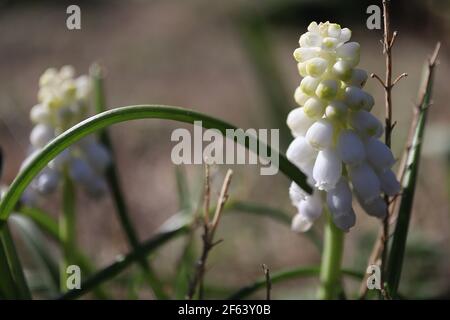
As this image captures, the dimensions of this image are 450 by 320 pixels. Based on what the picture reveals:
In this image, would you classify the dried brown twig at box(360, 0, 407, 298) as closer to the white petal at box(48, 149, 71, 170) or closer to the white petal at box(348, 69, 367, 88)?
the white petal at box(348, 69, 367, 88)

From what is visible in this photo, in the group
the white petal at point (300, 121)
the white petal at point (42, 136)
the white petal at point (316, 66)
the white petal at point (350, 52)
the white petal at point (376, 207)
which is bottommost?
the white petal at point (376, 207)

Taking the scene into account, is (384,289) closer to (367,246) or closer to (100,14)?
(367,246)

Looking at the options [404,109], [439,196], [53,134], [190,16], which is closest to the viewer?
[53,134]

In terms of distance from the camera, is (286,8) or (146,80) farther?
(286,8)

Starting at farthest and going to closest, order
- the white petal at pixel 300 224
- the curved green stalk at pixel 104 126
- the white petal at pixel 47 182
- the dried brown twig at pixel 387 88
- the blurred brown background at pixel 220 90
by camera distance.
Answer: the blurred brown background at pixel 220 90
the white petal at pixel 47 182
the white petal at pixel 300 224
the dried brown twig at pixel 387 88
the curved green stalk at pixel 104 126

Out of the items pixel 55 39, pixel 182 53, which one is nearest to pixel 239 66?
pixel 182 53

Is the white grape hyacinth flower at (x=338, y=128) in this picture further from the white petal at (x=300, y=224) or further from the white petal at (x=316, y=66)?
the white petal at (x=300, y=224)

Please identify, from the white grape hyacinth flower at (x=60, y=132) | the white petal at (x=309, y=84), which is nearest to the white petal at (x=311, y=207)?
the white petal at (x=309, y=84)
